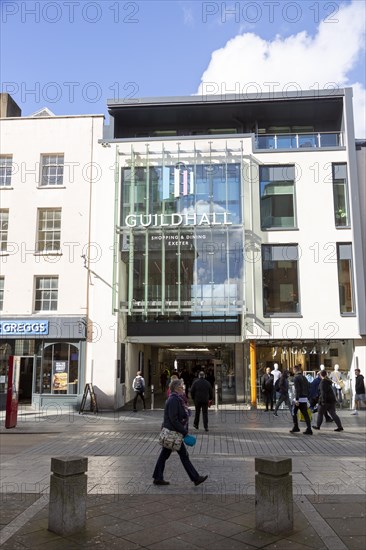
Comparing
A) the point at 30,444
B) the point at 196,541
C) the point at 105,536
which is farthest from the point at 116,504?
the point at 30,444

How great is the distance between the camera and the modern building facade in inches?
860

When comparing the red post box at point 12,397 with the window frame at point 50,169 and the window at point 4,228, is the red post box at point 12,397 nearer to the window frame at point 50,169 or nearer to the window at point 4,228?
the window at point 4,228

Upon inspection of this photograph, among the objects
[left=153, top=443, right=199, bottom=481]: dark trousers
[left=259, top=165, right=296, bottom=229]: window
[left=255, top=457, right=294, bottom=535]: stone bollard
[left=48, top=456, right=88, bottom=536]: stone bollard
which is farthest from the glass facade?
[left=255, top=457, right=294, bottom=535]: stone bollard

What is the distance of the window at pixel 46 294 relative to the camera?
74.8ft

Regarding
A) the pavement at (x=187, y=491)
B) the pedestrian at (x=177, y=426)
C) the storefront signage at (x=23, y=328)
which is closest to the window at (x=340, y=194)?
the pavement at (x=187, y=491)

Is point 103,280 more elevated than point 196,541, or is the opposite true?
point 103,280

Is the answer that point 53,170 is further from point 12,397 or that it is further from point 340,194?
point 340,194

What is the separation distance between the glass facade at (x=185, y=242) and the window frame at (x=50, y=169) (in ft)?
11.6

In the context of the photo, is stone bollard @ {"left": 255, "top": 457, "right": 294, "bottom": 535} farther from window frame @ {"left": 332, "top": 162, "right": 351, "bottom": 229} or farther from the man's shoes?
window frame @ {"left": 332, "top": 162, "right": 351, "bottom": 229}

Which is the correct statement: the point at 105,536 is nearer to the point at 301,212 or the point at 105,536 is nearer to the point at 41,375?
the point at 41,375

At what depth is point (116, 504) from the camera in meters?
6.98

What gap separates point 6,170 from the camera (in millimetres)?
24141

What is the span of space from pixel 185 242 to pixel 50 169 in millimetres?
7358

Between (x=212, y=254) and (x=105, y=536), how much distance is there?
1722 cm
